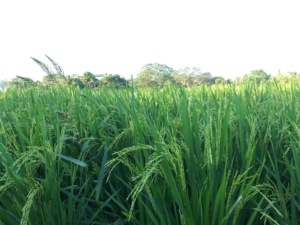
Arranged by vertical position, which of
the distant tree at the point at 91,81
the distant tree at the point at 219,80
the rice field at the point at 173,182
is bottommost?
the rice field at the point at 173,182

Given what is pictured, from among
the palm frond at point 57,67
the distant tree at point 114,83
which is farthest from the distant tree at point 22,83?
the distant tree at point 114,83

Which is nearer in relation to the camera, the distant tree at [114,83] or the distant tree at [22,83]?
the distant tree at [22,83]

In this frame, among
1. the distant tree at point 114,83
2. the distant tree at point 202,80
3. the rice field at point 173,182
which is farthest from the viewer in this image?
the distant tree at point 202,80

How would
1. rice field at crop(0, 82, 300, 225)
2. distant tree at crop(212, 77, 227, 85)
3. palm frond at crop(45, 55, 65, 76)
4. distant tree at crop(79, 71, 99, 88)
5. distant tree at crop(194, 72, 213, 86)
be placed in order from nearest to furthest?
rice field at crop(0, 82, 300, 225) → palm frond at crop(45, 55, 65, 76) → distant tree at crop(79, 71, 99, 88) → distant tree at crop(212, 77, 227, 85) → distant tree at crop(194, 72, 213, 86)

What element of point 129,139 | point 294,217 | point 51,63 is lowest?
point 294,217

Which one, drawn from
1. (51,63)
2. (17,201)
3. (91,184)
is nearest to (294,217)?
(91,184)

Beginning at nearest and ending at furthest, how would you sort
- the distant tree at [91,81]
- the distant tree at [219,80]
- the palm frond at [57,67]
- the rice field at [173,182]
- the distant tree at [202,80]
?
the rice field at [173,182] < the palm frond at [57,67] < the distant tree at [91,81] < the distant tree at [219,80] < the distant tree at [202,80]

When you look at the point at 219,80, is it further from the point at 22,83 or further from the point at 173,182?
the point at 173,182

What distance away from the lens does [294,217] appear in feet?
2.53

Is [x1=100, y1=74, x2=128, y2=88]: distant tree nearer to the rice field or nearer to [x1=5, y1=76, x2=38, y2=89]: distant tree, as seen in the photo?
[x1=5, y1=76, x2=38, y2=89]: distant tree

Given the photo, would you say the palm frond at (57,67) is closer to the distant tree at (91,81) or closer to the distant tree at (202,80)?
the distant tree at (91,81)

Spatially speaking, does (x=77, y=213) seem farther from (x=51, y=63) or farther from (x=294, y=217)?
(x=51, y=63)

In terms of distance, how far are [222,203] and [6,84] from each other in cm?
385

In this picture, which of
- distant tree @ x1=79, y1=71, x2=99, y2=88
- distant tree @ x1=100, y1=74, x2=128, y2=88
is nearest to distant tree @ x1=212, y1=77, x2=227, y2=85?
distant tree @ x1=100, y1=74, x2=128, y2=88
